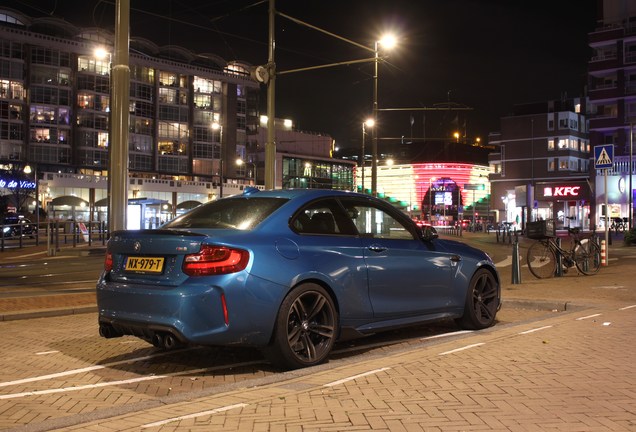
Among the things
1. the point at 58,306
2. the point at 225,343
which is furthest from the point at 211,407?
the point at 58,306

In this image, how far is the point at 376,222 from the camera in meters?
7.37

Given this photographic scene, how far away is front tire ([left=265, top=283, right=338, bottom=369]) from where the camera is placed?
5.63 meters

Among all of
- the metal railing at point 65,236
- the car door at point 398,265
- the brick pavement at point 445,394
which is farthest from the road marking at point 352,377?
the metal railing at point 65,236

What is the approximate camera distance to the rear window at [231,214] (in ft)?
19.6

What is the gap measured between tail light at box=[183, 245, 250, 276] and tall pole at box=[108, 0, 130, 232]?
17.2ft

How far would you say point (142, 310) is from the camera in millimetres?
5543

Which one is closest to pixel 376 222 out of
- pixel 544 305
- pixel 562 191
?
pixel 544 305

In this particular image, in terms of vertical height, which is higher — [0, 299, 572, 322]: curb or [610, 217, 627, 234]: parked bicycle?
[610, 217, 627, 234]: parked bicycle

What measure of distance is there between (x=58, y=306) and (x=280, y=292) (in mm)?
5350

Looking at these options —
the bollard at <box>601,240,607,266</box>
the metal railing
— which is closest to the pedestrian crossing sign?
the bollard at <box>601,240,607,266</box>

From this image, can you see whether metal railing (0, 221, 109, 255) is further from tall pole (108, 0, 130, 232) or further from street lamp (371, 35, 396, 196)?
tall pole (108, 0, 130, 232)

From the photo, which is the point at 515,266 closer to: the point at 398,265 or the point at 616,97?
the point at 398,265

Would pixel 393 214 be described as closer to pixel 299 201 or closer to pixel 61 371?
pixel 299 201

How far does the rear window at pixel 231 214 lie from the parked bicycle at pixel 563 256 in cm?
920
